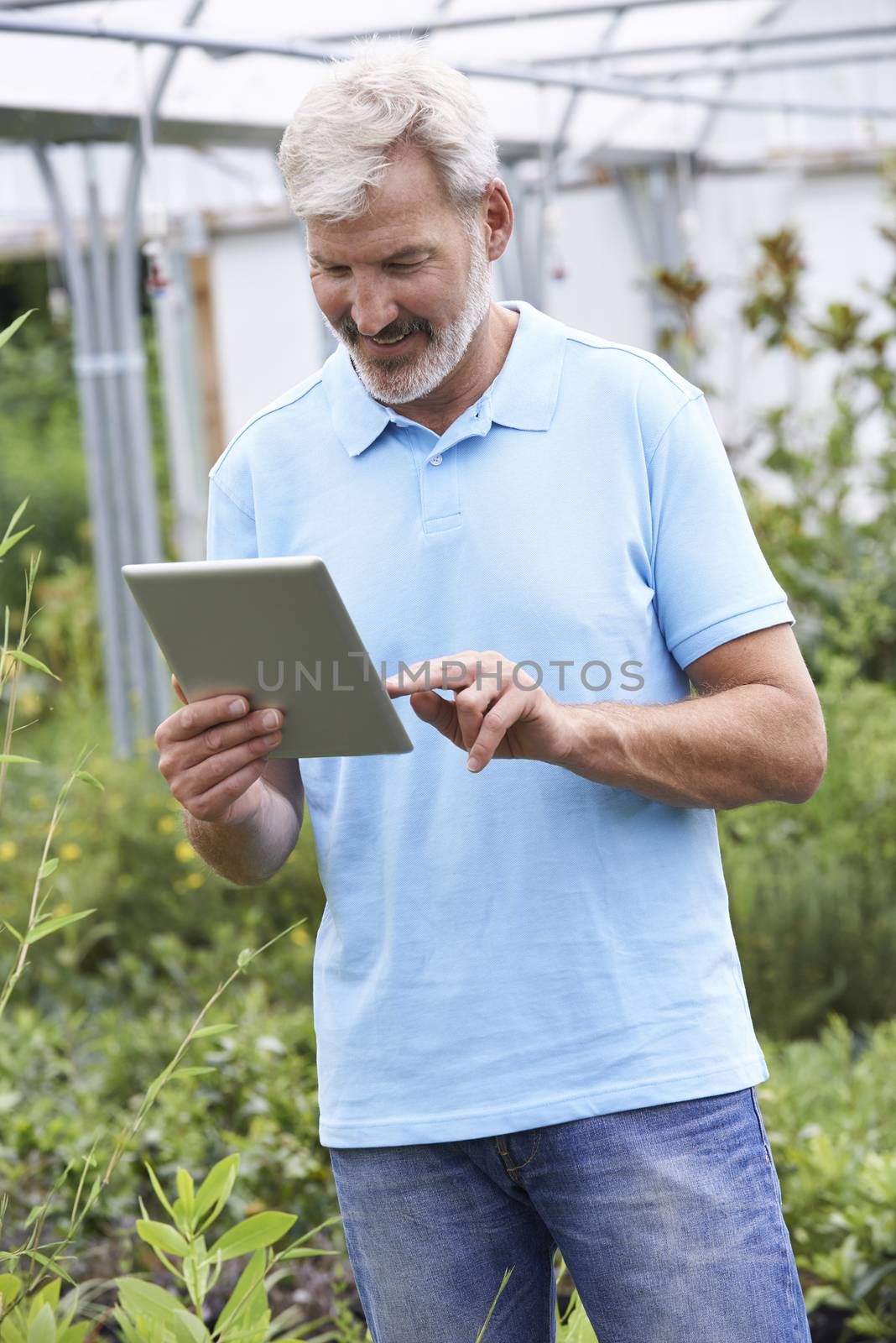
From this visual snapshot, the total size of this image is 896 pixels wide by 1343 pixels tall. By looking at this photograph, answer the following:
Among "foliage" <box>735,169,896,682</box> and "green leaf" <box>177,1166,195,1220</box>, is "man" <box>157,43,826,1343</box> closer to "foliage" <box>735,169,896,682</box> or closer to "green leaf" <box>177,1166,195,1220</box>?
"green leaf" <box>177,1166,195,1220</box>

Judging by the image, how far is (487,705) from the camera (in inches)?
51.8

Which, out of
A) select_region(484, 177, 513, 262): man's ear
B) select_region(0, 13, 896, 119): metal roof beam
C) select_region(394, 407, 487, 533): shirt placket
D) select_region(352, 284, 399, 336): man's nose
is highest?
select_region(0, 13, 896, 119): metal roof beam

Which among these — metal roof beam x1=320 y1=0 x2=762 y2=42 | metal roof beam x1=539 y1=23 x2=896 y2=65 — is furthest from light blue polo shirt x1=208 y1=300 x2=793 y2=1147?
metal roof beam x1=539 y1=23 x2=896 y2=65

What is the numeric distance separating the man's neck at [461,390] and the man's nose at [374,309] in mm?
98

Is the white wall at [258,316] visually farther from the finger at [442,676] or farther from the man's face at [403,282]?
the finger at [442,676]

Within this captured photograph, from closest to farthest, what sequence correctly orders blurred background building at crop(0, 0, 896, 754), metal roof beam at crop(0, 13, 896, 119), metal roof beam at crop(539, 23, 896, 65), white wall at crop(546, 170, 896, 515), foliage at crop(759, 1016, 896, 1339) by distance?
foliage at crop(759, 1016, 896, 1339)
metal roof beam at crop(0, 13, 896, 119)
blurred background building at crop(0, 0, 896, 754)
metal roof beam at crop(539, 23, 896, 65)
white wall at crop(546, 170, 896, 515)

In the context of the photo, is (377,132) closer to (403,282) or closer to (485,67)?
(403,282)

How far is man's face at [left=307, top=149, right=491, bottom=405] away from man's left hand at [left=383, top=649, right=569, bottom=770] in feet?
1.14

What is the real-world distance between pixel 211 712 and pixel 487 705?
26 centimetres

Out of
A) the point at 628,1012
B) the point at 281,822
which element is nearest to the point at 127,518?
the point at 281,822

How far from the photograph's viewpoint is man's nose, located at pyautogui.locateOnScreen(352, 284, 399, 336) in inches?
60.1

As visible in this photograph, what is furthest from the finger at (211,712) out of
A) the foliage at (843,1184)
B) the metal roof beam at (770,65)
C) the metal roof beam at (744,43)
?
the metal roof beam at (770,65)

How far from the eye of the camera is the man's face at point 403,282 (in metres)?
1.51

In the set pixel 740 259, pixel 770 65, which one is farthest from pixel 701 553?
pixel 740 259
